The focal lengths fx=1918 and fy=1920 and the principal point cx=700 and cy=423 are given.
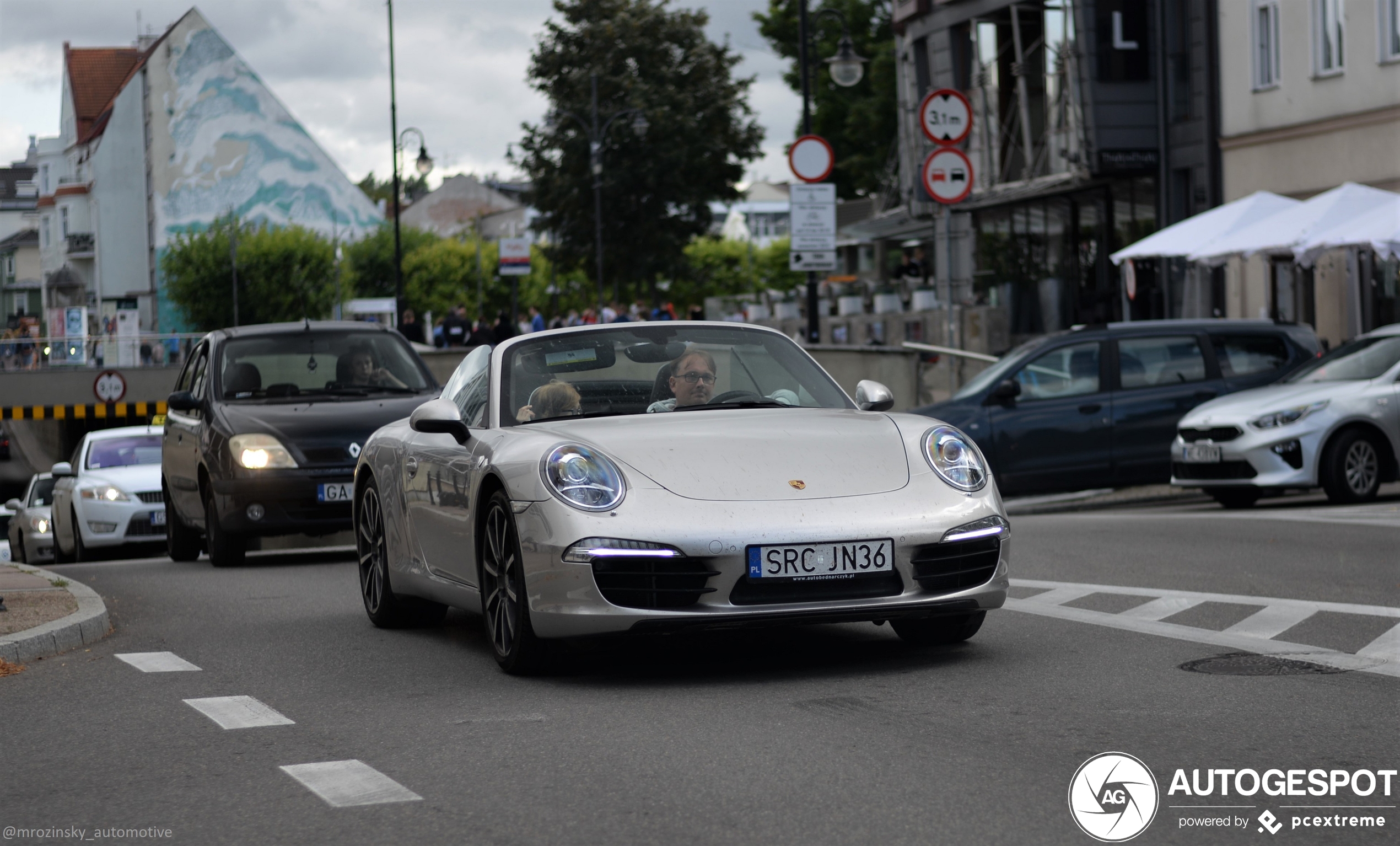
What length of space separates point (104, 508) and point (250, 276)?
7627 centimetres

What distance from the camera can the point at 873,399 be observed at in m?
7.84

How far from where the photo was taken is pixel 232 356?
14.3 meters

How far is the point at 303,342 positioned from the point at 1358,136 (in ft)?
60.6

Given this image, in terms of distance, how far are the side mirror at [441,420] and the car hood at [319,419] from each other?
541cm

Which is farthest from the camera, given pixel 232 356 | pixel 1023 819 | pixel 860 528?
pixel 232 356

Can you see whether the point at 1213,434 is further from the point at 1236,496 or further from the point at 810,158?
the point at 810,158

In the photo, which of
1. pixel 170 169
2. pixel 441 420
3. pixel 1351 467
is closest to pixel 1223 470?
pixel 1351 467

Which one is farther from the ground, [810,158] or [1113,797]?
[810,158]

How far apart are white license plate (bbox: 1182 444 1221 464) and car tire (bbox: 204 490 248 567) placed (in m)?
7.69

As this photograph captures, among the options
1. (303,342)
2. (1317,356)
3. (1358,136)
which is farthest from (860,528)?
(1358,136)

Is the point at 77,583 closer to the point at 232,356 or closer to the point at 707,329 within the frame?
the point at 232,356

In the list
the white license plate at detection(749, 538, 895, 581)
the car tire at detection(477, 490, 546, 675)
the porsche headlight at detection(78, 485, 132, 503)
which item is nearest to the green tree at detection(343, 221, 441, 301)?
the porsche headlight at detection(78, 485, 132, 503)

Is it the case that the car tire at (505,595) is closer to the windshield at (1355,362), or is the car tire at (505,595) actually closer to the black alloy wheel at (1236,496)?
the black alloy wheel at (1236,496)

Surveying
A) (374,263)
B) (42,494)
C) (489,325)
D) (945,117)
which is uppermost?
(374,263)
